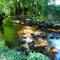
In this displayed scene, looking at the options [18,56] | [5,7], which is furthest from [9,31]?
[18,56]

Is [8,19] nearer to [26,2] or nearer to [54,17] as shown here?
[26,2]

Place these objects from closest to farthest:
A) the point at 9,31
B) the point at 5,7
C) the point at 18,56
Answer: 1. the point at 18,56
2. the point at 9,31
3. the point at 5,7

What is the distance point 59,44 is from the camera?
42.8ft

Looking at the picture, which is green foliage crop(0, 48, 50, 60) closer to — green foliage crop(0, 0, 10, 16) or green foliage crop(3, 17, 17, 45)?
green foliage crop(3, 17, 17, 45)

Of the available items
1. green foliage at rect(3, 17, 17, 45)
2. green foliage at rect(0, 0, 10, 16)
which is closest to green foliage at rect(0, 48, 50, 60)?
green foliage at rect(3, 17, 17, 45)

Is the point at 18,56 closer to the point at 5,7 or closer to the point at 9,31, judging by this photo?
the point at 9,31

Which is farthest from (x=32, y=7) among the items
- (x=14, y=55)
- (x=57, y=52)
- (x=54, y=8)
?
(x=14, y=55)

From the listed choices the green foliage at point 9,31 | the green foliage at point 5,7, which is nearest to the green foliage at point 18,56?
the green foliage at point 9,31

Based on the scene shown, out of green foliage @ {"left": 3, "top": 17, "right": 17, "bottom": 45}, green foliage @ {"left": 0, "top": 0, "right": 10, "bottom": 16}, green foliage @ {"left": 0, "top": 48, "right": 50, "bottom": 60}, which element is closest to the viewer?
green foliage @ {"left": 0, "top": 48, "right": 50, "bottom": 60}

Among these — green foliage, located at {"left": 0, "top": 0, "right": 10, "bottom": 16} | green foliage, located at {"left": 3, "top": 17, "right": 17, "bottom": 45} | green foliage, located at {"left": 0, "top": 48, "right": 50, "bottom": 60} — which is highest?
green foliage, located at {"left": 0, "top": 0, "right": 10, "bottom": 16}

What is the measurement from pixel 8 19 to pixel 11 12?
187cm

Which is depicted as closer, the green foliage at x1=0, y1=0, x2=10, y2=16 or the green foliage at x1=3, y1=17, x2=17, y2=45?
the green foliage at x1=3, y1=17, x2=17, y2=45

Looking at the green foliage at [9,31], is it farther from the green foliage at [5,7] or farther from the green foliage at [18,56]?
the green foliage at [18,56]

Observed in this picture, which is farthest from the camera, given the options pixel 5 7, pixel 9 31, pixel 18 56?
pixel 5 7
